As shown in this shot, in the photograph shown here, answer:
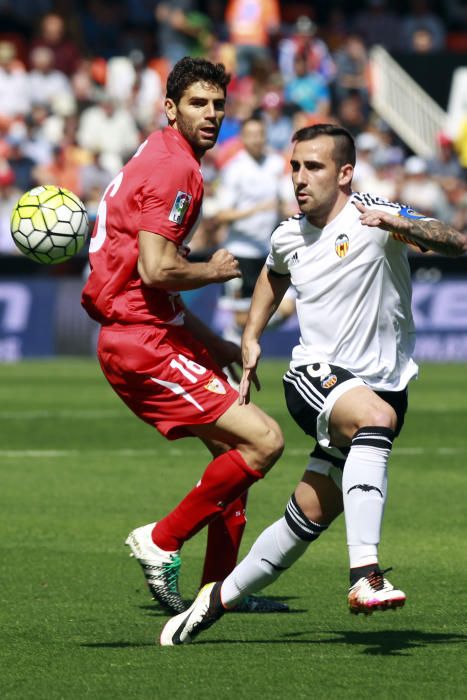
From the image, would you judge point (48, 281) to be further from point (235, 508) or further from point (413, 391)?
point (235, 508)

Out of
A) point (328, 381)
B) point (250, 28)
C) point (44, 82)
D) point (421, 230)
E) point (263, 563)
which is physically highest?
point (421, 230)

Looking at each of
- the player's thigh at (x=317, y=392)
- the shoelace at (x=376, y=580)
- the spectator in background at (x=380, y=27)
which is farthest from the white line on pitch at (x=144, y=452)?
the spectator in background at (x=380, y=27)

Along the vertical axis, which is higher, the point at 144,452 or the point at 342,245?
the point at 342,245

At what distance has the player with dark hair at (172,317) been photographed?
240 inches

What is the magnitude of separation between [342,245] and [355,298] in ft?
0.72

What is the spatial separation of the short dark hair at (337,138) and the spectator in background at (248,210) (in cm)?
885

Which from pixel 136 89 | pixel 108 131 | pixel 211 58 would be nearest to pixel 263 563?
pixel 108 131

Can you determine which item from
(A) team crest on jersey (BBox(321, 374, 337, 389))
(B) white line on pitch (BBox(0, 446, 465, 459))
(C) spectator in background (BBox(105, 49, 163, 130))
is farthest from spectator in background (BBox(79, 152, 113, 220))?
(A) team crest on jersey (BBox(321, 374, 337, 389))

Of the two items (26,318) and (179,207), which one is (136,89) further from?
(179,207)

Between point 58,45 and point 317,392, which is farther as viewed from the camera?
point 58,45

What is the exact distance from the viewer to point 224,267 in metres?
6.21

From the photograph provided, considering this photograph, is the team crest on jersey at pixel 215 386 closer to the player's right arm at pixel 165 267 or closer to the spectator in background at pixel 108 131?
the player's right arm at pixel 165 267

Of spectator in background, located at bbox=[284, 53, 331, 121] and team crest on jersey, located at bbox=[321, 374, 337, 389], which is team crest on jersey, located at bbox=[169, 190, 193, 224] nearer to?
team crest on jersey, located at bbox=[321, 374, 337, 389]

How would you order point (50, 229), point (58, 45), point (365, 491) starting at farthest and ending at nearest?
1. point (58, 45)
2. point (50, 229)
3. point (365, 491)
